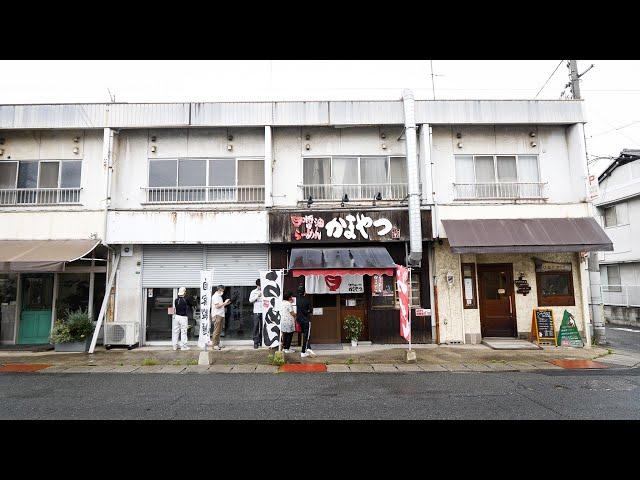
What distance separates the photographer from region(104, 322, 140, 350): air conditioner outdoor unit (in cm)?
1287

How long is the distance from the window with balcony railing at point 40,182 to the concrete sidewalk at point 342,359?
→ 16.7 ft

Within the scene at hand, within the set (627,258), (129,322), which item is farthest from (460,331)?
(627,258)

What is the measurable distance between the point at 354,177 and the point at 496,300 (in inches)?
250

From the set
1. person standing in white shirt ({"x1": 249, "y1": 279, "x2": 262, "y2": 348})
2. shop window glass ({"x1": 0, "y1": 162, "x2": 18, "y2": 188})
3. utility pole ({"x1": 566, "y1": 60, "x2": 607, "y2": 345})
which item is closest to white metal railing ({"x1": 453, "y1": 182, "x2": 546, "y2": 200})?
utility pole ({"x1": 566, "y1": 60, "x2": 607, "y2": 345})

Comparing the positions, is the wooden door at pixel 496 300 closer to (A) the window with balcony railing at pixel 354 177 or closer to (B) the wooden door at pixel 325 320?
(A) the window with balcony railing at pixel 354 177

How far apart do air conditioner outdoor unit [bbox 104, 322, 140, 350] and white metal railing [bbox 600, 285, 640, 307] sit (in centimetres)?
2197

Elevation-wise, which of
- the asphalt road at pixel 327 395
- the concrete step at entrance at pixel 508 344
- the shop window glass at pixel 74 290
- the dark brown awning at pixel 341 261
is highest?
the dark brown awning at pixel 341 261

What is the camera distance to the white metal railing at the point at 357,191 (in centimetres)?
1400

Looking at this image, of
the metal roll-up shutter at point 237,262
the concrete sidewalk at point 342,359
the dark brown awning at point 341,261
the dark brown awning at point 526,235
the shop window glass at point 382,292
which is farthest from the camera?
the metal roll-up shutter at point 237,262

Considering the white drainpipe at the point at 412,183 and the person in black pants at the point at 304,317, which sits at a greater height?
the white drainpipe at the point at 412,183

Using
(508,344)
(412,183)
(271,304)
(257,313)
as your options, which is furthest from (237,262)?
(508,344)

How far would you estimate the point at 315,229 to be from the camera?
516 inches

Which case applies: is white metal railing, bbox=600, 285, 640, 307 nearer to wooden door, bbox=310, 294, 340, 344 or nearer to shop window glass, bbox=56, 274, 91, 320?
wooden door, bbox=310, 294, 340, 344

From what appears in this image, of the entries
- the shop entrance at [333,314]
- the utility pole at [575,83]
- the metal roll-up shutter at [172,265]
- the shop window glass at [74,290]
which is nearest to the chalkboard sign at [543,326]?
the shop entrance at [333,314]
